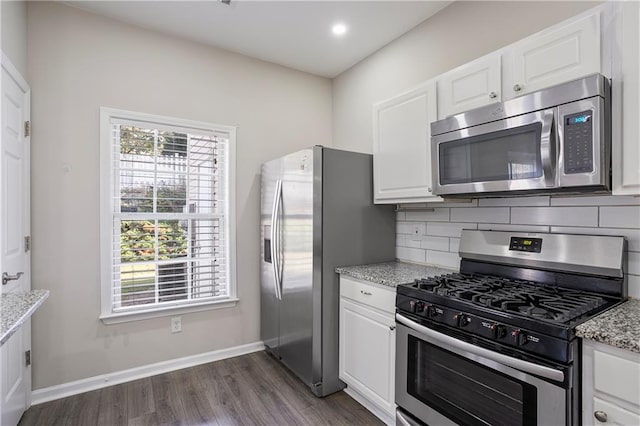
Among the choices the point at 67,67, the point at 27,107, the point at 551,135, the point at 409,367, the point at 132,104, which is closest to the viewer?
the point at 551,135

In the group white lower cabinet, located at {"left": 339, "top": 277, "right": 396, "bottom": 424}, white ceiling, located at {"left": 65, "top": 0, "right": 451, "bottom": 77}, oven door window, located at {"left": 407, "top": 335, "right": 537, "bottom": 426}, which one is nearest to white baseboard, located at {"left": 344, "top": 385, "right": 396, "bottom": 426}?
white lower cabinet, located at {"left": 339, "top": 277, "right": 396, "bottom": 424}

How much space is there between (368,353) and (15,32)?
120 inches

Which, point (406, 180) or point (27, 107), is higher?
point (27, 107)

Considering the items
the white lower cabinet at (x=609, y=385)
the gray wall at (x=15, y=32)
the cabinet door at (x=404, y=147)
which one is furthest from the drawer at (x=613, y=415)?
the gray wall at (x=15, y=32)

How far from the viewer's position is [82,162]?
2.50m

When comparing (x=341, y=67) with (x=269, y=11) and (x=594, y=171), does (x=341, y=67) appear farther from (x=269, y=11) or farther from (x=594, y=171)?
(x=594, y=171)

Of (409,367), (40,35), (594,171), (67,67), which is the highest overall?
(40,35)

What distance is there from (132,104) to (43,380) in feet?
7.00

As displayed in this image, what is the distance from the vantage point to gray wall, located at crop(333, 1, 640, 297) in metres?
1.70

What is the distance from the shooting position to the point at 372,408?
7.39 ft

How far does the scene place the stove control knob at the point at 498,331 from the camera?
1383mm

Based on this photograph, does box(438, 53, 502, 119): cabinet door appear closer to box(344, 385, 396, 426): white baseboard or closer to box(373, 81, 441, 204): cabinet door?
box(373, 81, 441, 204): cabinet door

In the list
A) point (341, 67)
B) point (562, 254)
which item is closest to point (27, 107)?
point (341, 67)

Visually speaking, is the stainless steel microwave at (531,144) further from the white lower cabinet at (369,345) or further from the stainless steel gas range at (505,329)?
the white lower cabinet at (369,345)
